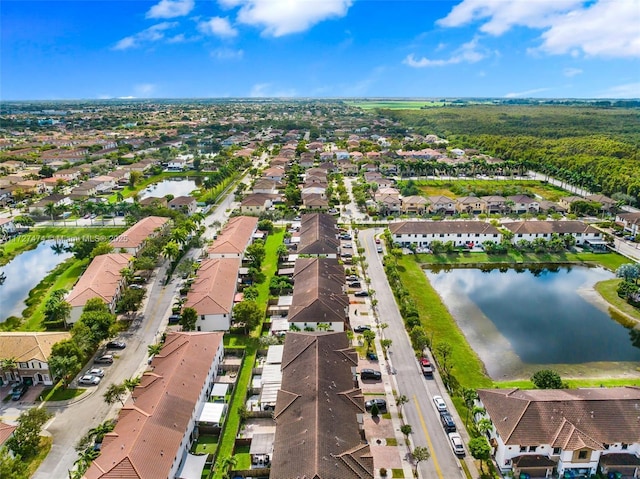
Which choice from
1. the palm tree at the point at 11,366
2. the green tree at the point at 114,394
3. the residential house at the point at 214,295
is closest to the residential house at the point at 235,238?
the residential house at the point at 214,295

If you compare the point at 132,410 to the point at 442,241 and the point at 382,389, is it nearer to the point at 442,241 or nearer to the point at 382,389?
the point at 382,389

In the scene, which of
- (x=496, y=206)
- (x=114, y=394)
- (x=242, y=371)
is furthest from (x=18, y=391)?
(x=496, y=206)

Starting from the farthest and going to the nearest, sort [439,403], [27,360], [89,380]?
[89,380] < [27,360] < [439,403]

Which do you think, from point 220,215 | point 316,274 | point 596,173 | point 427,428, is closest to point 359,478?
point 427,428

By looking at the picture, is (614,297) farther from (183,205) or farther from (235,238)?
(183,205)

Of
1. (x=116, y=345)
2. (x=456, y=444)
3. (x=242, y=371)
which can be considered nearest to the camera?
(x=456, y=444)
